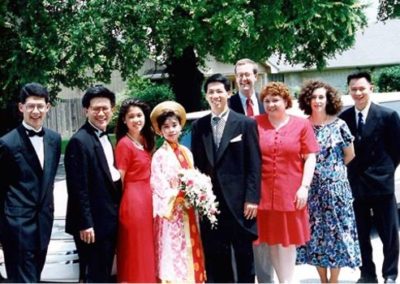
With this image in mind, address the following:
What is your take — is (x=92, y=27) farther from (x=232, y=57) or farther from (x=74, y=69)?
(x=232, y=57)

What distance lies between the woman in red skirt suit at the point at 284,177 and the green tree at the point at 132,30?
A: 10.3m

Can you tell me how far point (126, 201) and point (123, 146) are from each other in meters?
0.44

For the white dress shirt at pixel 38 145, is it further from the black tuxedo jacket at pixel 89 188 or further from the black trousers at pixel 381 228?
the black trousers at pixel 381 228

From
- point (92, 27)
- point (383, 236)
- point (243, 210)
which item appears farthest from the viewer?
point (92, 27)

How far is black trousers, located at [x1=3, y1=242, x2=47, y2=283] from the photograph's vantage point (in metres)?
5.01

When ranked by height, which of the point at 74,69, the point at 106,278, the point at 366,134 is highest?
the point at 74,69

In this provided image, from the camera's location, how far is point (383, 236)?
21.5 ft

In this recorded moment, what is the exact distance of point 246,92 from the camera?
632cm

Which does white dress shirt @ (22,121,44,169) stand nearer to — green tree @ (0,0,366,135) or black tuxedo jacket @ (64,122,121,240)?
black tuxedo jacket @ (64,122,121,240)

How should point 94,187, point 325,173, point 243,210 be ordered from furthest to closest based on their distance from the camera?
point 325,173
point 243,210
point 94,187

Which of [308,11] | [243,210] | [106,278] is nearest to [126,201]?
[106,278]

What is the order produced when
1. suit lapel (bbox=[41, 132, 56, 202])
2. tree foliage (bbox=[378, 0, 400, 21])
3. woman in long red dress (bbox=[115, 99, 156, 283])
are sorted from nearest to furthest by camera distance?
suit lapel (bbox=[41, 132, 56, 202])
woman in long red dress (bbox=[115, 99, 156, 283])
tree foliage (bbox=[378, 0, 400, 21])

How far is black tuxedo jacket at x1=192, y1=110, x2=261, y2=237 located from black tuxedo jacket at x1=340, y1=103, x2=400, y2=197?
1.38 m

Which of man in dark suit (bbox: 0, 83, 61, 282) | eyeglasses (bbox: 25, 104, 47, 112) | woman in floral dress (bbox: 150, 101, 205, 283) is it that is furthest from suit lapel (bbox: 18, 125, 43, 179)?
woman in floral dress (bbox: 150, 101, 205, 283)
